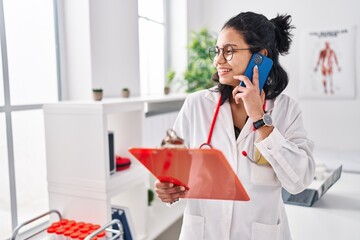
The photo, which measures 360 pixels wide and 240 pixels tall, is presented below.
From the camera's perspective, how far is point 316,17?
3.39m

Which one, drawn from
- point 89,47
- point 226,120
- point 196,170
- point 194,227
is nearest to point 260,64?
point 226,120

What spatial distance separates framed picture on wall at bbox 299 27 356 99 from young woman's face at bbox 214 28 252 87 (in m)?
2.51

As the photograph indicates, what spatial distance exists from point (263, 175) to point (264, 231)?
216mm

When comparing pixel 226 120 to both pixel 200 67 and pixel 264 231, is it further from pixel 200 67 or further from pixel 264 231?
pixel 200 67

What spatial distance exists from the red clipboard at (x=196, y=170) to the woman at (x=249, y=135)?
0.29 ft

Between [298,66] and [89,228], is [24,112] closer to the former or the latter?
[89,228]

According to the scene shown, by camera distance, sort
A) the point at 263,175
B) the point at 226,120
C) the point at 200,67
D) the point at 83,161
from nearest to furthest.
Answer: the point at 263,175 < the point at 226,120 < the point at 83,161 < the point at 200,67

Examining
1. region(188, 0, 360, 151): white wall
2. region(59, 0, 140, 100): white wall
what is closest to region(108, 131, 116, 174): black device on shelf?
region(59, 0, 140, 100): white wall

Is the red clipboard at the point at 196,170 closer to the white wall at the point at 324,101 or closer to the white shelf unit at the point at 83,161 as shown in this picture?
the white shelf unit at the point at 83,161

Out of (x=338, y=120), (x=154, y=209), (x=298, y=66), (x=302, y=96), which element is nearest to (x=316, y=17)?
(x=298, y=66)

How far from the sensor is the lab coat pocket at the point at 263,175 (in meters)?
1.15

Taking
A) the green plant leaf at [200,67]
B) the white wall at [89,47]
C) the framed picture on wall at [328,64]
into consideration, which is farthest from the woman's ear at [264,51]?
the framed picture on wall at [328,64]

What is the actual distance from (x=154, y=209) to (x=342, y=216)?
1.48m

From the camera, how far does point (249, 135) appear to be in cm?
123
